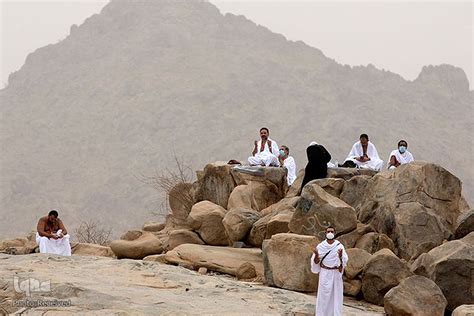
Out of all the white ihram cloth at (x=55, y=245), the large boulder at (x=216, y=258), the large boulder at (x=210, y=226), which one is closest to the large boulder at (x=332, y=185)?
the large boulder at (x=216, y=258)

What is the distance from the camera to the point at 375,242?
11.8 metres

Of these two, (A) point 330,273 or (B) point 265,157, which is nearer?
(A) point 330,273

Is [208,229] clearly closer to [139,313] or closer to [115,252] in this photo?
[115,252]

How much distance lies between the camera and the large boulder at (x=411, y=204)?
1197 centimetres

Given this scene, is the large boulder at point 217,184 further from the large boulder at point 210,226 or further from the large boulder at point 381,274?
the large boulder at point 381,274

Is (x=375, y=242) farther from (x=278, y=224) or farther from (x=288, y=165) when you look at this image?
(x=288, y=165)

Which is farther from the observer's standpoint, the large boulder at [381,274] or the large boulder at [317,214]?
the large boulder at [317,214]

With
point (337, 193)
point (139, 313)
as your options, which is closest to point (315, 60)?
point (337, 193)

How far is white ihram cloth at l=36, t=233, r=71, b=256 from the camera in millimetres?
12648

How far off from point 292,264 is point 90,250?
5.22 m

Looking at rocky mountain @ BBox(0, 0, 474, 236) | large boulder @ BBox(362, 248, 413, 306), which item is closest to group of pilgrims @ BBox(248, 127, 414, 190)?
large boulder @ BBox(362, 248, 413, 306)

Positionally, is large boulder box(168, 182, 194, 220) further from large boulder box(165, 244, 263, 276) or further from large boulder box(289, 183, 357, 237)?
large boulder box(289, 183, 357, 237)

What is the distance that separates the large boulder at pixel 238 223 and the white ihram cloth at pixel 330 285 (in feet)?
12.3

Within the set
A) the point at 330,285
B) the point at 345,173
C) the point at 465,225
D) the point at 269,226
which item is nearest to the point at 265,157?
the point at 345,173
